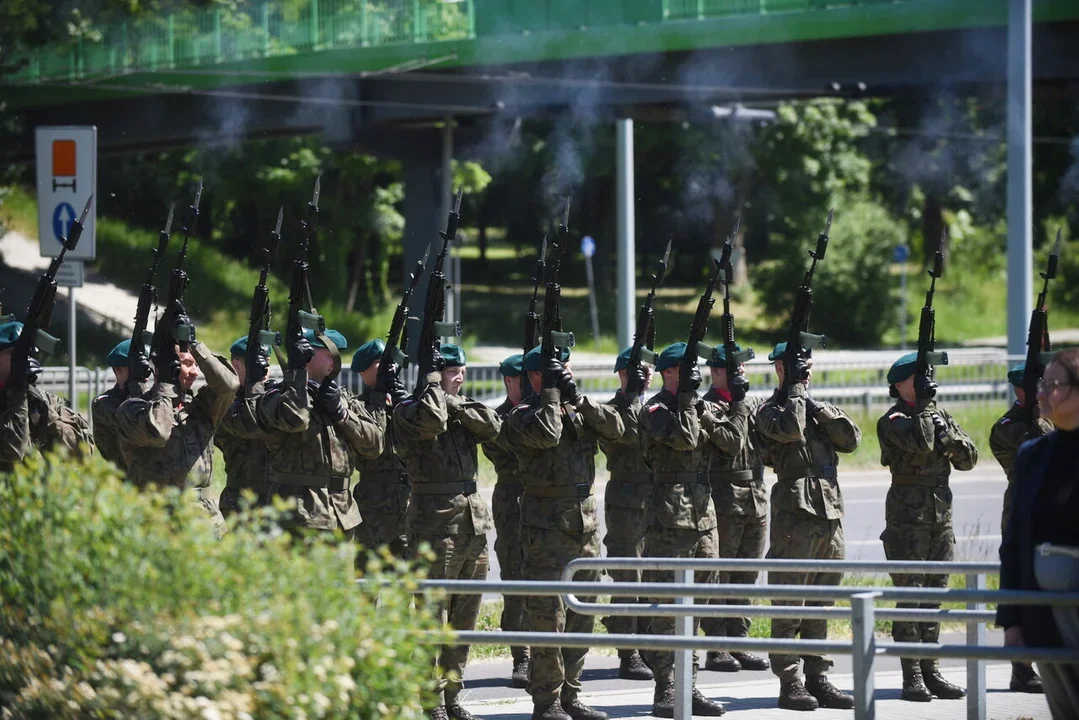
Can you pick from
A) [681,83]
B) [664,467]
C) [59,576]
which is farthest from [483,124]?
[59,576]

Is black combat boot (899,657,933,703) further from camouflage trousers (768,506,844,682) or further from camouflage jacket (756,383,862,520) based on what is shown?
camouflage jacket (756,383,862,520)

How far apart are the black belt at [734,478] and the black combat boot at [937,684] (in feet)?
4.99

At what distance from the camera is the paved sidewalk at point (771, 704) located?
7613 millimetres

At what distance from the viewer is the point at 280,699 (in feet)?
12.9

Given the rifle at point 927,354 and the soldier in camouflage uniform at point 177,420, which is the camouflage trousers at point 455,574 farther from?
the rifle at point 927,354

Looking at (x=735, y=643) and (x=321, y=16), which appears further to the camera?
(x=321, y=16)

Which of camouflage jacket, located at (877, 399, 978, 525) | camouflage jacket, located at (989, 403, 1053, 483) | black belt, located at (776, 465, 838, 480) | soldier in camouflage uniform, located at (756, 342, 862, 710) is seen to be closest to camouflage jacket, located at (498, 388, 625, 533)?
soldier in camouflage uniform, located at (756, 342, 862, 710)

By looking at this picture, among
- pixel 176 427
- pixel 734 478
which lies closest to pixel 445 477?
pixel 176 427

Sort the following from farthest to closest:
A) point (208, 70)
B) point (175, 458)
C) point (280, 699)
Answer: point (208, 70)
point (175, 458)
point (280, 699)

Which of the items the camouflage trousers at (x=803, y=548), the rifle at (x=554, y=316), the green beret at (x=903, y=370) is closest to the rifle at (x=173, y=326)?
the rifle at (x=554, y=316)

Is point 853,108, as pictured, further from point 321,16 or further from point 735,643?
point 735,643

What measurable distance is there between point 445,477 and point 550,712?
135cm

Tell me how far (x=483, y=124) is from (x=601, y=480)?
30.1ft

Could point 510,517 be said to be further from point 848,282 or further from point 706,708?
point 848,282
